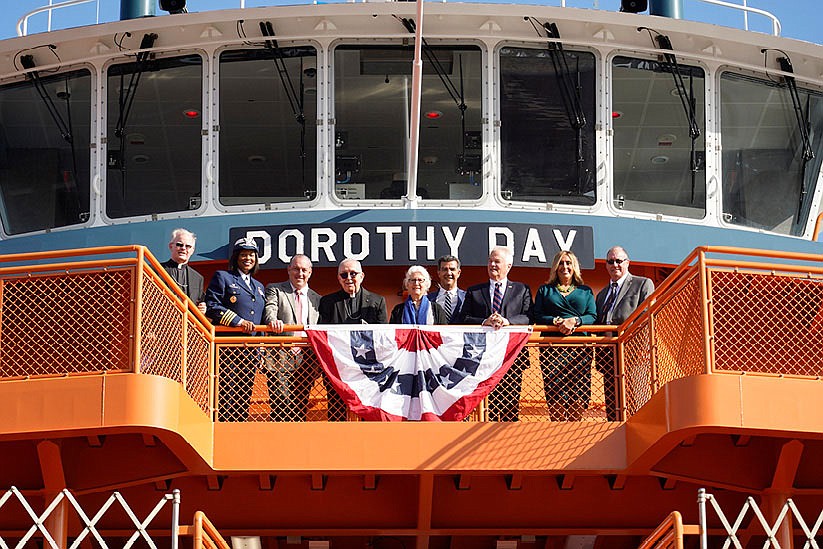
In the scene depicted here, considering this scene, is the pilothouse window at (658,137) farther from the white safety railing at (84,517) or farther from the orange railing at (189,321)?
the white safety railing at (84,517)

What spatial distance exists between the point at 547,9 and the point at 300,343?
248 inches

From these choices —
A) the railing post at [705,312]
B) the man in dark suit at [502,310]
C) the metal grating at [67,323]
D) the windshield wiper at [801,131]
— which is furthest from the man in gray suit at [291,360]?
the windshield wiper at [801,131]

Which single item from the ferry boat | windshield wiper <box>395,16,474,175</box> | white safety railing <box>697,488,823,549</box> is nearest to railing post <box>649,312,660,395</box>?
the ferry boat

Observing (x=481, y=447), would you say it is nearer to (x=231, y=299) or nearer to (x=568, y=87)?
(x=231, y=299)

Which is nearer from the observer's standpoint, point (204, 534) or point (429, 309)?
point (204, 534)

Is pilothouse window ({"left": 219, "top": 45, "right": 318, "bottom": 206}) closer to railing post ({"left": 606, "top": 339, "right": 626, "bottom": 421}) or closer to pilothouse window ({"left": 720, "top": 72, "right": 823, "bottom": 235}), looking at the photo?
pilothouse window ({"left": 720, "top": 72, "right": 823, "bottom": 235})

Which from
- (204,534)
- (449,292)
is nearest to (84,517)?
(204,534)

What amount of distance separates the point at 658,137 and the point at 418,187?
10.5 feet

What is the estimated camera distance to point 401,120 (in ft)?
60.3

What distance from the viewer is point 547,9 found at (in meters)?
18.1

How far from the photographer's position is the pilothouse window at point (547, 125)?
18391 millimetres

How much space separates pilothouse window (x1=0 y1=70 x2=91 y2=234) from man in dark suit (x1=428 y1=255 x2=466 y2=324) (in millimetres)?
6062

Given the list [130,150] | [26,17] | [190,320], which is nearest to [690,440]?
[190,320]

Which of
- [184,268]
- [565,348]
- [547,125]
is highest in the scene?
[547,125]
